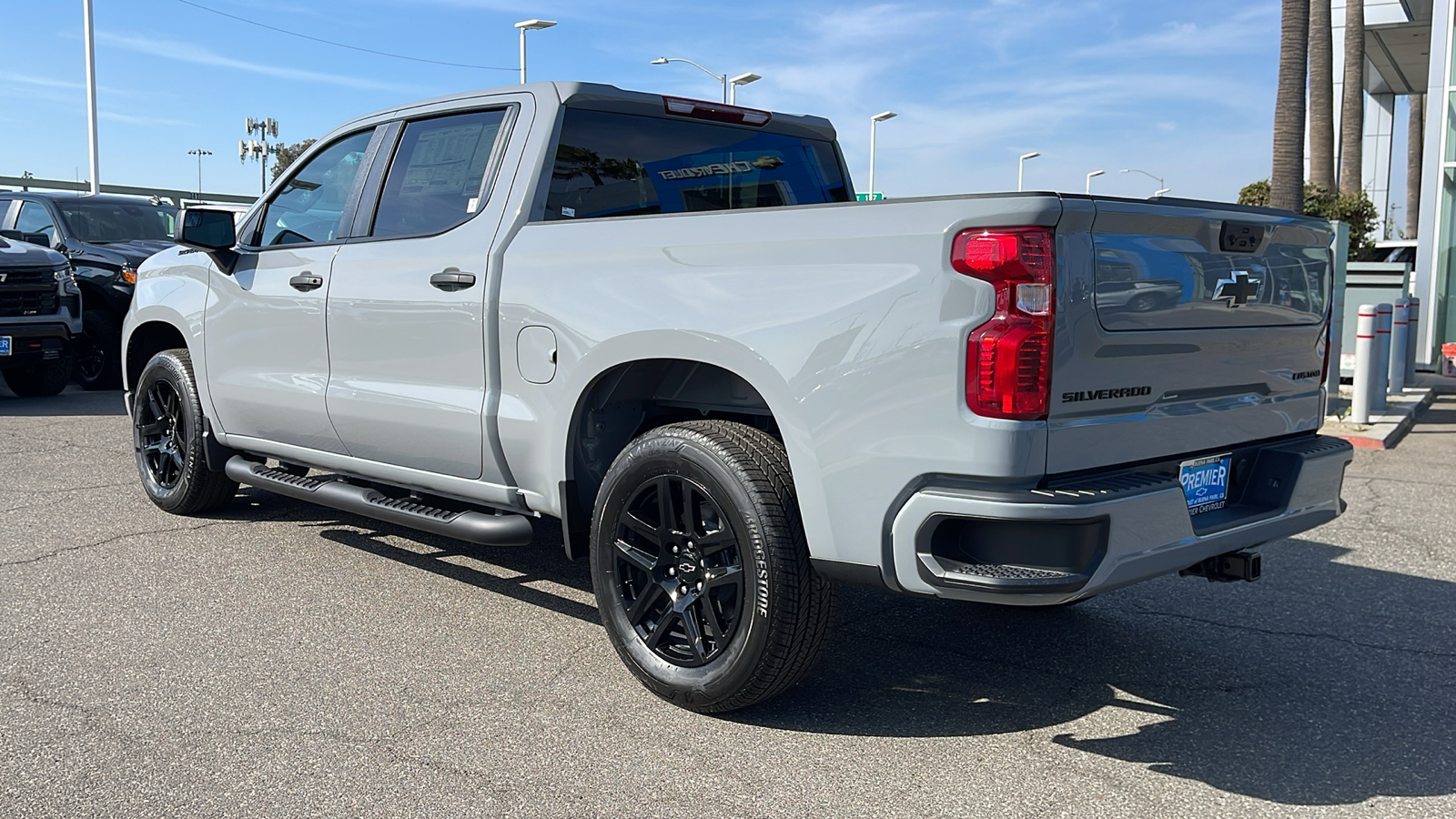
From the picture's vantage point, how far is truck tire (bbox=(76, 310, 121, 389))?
497 inches

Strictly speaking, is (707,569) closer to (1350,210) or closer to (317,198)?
(317,198)

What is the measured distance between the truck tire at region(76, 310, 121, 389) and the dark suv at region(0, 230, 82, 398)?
0.78 meters

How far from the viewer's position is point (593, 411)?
425 cm

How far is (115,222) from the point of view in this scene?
13180mm

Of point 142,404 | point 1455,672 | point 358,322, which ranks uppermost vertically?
point 358,322

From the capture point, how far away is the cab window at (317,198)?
5277 mm

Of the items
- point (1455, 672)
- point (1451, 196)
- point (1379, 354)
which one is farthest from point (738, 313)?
point (1451, 196)

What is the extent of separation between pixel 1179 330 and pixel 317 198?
3734 mm

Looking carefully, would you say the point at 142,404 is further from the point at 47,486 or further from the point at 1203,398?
the point at 1203,398

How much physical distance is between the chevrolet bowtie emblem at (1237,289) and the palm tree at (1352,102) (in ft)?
73.8

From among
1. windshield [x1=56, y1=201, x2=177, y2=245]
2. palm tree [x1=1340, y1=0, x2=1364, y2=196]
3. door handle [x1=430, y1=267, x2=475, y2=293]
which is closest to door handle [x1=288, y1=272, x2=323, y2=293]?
door handle [x1=430, y1=267, x2=475, y2=293]

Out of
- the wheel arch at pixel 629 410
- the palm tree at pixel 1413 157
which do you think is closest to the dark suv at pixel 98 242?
the wheel arch at pixel 629 410

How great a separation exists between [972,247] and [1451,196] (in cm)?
1681

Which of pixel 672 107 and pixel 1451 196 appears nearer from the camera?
pixel 672 107
